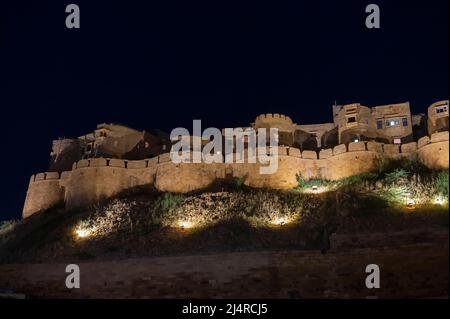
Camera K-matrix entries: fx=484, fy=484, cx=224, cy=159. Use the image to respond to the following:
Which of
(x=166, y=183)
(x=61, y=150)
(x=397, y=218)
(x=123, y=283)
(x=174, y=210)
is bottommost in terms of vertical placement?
(x=123, y=283)

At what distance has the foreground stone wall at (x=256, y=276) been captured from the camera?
15.4 meters

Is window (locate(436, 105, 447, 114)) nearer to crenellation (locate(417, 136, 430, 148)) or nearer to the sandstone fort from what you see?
the sandstone fort

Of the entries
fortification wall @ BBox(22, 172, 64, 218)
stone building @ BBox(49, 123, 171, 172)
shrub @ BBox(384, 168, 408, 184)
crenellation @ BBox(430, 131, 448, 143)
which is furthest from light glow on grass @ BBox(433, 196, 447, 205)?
fortification wall @ BBox(22, 172, 64, 218)

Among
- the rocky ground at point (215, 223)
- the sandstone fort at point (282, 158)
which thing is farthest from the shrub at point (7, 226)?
the rocky ground at point (215, 223)

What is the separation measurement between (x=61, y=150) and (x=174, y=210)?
16209 millimetres

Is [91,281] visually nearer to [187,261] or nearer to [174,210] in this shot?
[187,261]

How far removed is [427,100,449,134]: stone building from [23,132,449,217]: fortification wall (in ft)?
9.95

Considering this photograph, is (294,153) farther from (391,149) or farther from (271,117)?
(271,117)

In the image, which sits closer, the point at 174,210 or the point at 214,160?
the point at 174,210

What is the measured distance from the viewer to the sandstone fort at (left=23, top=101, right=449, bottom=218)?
27.4 metres

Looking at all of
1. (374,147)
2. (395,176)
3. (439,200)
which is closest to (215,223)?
(395,176)
